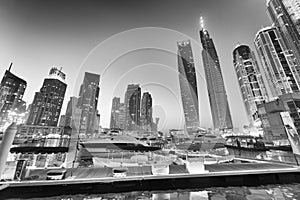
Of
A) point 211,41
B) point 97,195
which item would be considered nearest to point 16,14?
point 97,195

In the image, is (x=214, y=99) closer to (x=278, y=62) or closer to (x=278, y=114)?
(x=278, y=62)

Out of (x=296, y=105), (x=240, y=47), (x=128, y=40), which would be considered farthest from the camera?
(x=240, y=47)

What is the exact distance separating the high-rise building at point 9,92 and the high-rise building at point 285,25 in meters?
140

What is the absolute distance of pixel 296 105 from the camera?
104ft

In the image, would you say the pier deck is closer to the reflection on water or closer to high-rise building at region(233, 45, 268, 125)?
the reflection on water

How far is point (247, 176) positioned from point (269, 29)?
120473mm

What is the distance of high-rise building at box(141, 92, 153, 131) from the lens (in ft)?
96.0

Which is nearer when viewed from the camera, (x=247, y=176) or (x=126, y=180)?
(x=126, y=180)

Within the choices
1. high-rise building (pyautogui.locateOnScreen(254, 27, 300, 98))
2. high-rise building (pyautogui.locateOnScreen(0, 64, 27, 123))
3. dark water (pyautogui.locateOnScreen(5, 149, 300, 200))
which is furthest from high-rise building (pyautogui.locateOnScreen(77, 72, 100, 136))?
high-rise building (pyautogui.locateOnScreen(254, 27, 300, 98))

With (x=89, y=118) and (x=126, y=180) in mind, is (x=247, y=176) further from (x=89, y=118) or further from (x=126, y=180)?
(x=89, y=118)

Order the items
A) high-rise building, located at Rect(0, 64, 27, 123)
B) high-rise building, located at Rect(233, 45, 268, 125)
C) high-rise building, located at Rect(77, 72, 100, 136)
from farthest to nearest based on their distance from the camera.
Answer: high-rise building, located at Rect(233, 45, 268, 125)
high-rise building, located at Rect(0, 64, 27, 123)
high-rise building, located at Rect(77, 72, 100, 136)

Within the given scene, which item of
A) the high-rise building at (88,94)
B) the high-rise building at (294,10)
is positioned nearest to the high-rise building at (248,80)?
the high-rise building at (294,10)

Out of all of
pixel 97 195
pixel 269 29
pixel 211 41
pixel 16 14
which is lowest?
pixel 97 195

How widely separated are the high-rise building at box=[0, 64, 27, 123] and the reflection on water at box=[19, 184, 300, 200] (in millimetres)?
78569
